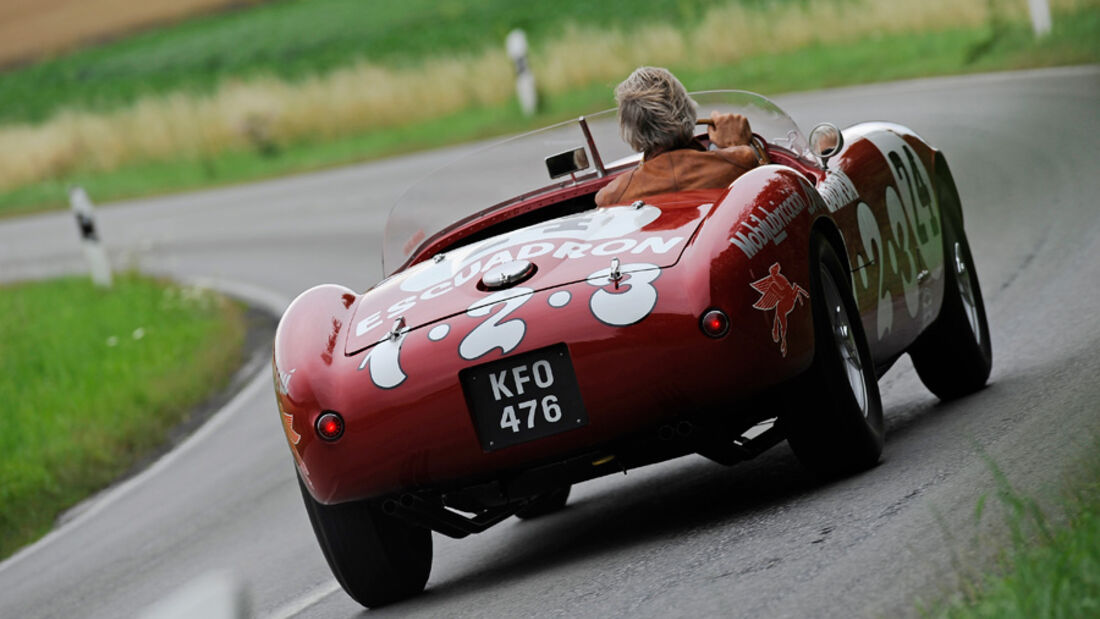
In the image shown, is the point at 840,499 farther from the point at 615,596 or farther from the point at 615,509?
Result: the point at 615,509

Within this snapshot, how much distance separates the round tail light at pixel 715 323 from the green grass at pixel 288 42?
2968 centimetres

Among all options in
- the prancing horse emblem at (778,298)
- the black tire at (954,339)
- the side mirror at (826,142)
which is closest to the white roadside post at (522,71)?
the black tire at (954,339)

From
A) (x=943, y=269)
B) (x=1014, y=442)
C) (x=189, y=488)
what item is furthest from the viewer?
(x=189, y=488)

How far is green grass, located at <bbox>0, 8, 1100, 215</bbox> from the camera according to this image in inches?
859

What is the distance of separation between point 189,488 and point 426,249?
352 centimetres

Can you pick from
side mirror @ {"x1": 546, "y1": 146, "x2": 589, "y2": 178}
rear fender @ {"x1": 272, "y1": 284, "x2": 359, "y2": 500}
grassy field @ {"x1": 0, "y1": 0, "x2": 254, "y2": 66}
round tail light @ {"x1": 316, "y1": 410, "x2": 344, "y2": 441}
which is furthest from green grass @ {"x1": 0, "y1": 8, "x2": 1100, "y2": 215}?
grassy field @ {"x1": 0, "y1": 0, "x2": 254, "y2": 66}

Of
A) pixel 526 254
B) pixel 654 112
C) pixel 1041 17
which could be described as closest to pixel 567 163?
pixel 654 112

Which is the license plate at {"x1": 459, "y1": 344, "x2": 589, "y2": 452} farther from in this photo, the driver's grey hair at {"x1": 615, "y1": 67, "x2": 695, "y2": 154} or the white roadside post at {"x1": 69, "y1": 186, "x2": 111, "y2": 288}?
the white roadside post at {"x1": 69, "y1": 186, "x2": 111, "y2": 288}

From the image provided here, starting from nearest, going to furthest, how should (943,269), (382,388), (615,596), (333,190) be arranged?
(615,596) → (382,388) → (943,269) → (333,190)

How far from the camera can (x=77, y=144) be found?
3575cm

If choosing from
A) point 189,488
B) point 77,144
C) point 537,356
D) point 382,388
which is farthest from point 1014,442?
point 77,144

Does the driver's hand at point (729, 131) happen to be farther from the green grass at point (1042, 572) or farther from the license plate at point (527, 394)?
the green grass at point (1042, 572)

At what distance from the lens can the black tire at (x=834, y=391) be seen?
536 centimetres

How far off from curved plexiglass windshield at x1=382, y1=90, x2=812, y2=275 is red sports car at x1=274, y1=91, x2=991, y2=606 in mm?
557
